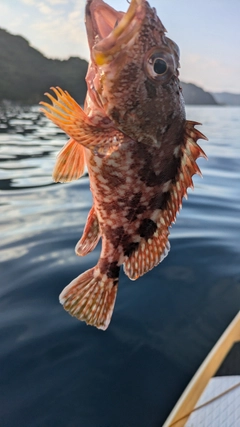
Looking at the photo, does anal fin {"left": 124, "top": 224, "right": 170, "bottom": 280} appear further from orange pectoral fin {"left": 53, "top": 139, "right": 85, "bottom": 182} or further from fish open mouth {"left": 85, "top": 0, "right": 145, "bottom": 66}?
fish open mouth {"left": 85, "top": 0, "right": 145, "bottom": 66}

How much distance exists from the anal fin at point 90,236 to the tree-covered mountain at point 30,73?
8279cm

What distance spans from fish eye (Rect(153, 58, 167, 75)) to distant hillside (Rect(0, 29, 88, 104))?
8360cm

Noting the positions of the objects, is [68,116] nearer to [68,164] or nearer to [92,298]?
[68,164]

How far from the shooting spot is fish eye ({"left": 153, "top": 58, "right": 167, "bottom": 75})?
2.30m

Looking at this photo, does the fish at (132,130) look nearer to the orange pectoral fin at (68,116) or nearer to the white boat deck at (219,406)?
the orange pectoral fin at (68,116)

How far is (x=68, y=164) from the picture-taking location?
2.52 meters

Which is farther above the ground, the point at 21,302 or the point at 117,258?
the point at 117,258

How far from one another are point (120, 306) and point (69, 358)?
1.49m

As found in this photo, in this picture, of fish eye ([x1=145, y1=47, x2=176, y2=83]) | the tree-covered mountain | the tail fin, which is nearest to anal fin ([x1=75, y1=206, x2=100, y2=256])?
the tail fin

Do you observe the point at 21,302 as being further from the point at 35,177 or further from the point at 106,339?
the point at 35,177

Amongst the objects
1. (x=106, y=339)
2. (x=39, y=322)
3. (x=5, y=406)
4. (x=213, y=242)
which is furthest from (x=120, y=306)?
(x=213, y=242)

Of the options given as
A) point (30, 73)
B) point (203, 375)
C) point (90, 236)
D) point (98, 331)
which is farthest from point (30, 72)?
point (90, 236)

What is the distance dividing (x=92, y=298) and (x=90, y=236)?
1.58 ft

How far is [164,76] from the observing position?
2.32 metres
